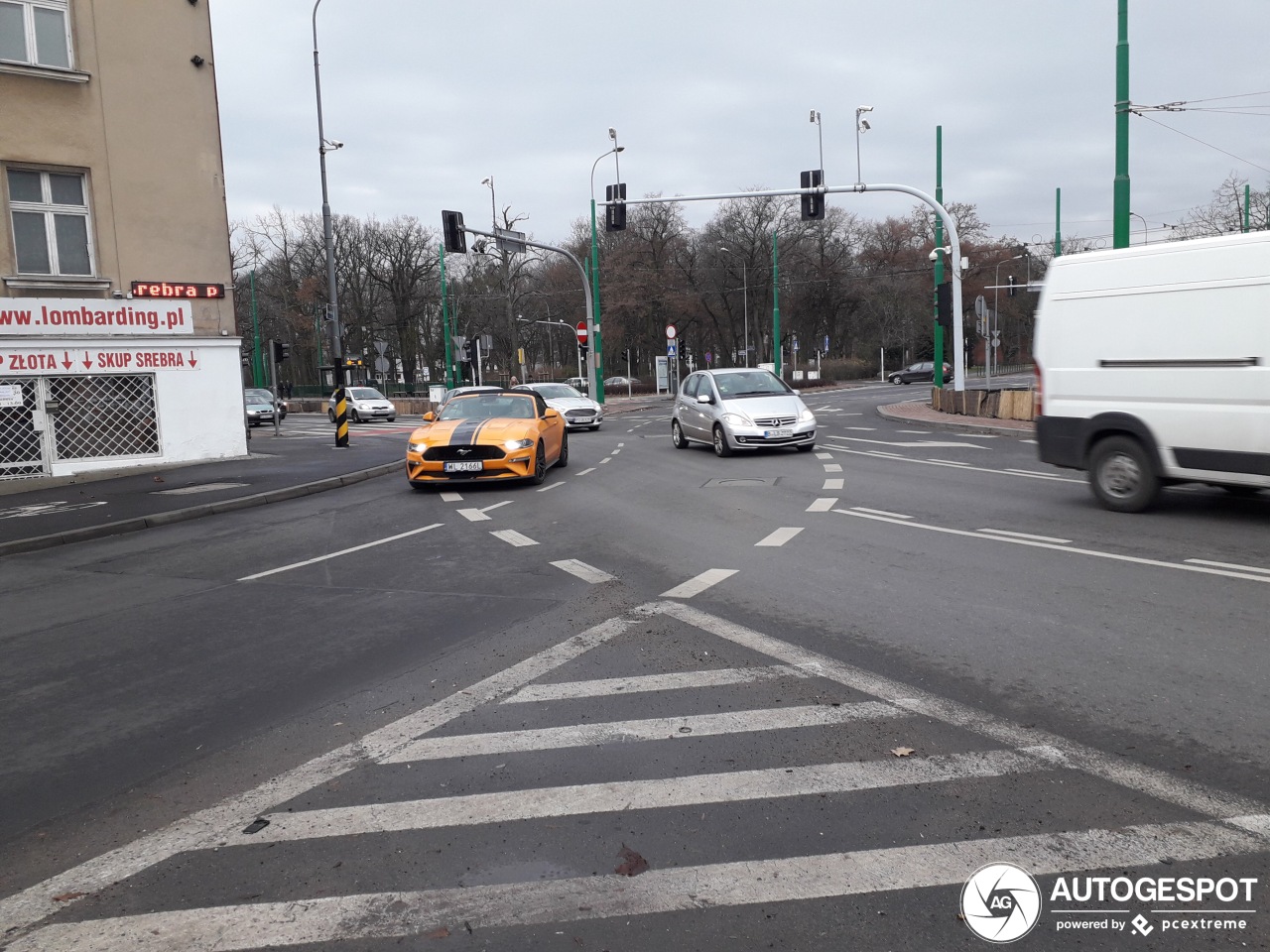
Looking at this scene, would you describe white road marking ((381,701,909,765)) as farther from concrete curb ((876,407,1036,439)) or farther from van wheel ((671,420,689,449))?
van wheel ((671,420,689,449))

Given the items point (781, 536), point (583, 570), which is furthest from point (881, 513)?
point (583, 570)

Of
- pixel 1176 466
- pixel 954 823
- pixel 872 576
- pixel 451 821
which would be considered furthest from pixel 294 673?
pixel 1176 466

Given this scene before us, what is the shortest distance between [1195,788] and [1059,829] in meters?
0.66

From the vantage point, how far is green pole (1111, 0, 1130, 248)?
57.0 ft

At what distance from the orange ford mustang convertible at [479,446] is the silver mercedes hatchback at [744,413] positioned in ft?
11.6

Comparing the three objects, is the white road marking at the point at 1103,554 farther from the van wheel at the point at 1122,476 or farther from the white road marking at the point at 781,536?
the van wheel at the point at 1122,476

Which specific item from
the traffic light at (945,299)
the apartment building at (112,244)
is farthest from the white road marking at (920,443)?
the apartment building at (112,244)

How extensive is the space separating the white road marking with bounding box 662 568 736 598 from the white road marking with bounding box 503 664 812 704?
1795 mm

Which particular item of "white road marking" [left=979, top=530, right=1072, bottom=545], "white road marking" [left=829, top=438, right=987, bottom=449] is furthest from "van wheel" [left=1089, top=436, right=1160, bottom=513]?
"white road marking" [left=829, top=438, right=987, bottom=449]

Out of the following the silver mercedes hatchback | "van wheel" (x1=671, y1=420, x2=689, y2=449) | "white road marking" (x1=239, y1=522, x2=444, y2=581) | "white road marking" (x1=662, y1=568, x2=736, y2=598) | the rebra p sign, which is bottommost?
"white road marking" (x1=239, y1=522, x2=444, y2=581)

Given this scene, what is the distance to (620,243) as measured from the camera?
210ft

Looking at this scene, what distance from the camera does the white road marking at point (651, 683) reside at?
4738mm

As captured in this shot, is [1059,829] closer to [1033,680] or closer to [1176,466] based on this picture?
[1033,680]

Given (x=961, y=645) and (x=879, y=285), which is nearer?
(x=961, y=645)
